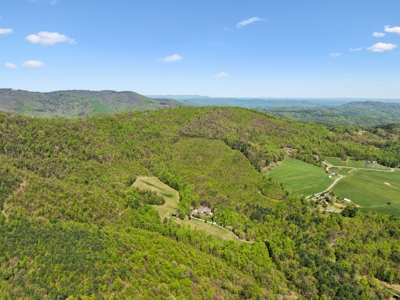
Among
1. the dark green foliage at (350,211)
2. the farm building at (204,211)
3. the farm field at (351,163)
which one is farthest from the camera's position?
the farm field at (351,163)

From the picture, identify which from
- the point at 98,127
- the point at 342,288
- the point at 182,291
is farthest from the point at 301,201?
the point at 98,127

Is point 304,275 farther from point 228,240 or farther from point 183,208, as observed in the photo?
point 183,208

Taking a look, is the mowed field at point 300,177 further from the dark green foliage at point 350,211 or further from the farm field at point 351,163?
the dark green foliage at point 350,211

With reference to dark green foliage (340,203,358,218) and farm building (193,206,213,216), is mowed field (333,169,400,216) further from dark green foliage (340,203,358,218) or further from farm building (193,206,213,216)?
farm building (193,206,213,216)

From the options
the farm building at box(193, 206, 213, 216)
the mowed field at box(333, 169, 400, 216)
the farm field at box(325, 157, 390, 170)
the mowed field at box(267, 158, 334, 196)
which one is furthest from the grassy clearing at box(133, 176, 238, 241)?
the farm field at box(325, 157, 390, 170)

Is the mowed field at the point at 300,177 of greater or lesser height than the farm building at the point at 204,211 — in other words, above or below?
above

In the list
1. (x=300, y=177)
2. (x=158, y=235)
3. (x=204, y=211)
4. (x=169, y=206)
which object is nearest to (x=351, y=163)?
(x=300, y=177)

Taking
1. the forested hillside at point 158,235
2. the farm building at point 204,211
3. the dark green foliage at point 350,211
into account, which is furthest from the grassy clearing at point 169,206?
the dark green foliage at point 350,211
